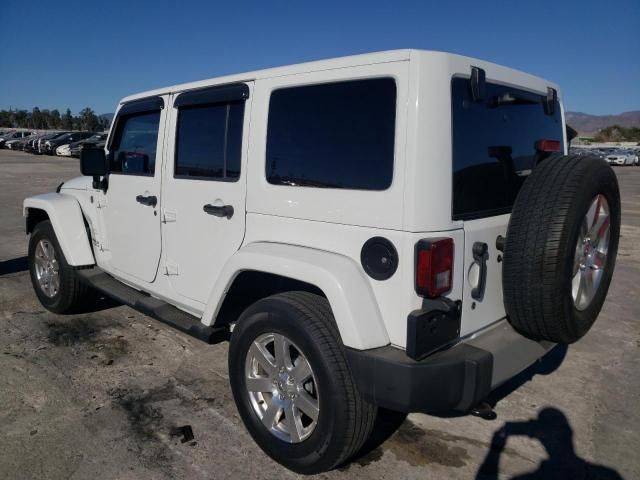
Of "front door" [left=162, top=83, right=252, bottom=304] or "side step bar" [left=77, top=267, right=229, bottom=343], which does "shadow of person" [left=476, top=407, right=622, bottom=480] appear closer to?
"side step bar" [left=77, top=267, right=229, bottom=343]

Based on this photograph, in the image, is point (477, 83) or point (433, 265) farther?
point (477, 83)

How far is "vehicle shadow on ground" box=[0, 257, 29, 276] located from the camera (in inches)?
252

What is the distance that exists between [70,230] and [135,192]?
1012 mm

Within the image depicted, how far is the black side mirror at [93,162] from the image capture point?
13.0 ft

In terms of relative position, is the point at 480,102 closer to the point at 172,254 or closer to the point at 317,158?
the point at 317,158

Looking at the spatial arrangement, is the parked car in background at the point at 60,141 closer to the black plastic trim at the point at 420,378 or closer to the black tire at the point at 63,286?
the black tire at the point at 63,286

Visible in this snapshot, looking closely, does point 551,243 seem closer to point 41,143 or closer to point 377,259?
point 377,259

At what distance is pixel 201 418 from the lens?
122 inches

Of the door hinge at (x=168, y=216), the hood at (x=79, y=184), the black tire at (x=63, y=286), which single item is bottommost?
the black tire at (x=63, y=286)

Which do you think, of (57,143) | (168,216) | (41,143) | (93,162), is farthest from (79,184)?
(41,143)

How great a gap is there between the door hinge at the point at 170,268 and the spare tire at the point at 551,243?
7.11ft

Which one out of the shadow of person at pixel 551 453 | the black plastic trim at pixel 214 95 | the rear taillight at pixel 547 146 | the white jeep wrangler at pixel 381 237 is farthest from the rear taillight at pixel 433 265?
the black plastic trim at pixel 214 95

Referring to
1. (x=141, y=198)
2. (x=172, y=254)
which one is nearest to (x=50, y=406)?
(x=172, y=254)

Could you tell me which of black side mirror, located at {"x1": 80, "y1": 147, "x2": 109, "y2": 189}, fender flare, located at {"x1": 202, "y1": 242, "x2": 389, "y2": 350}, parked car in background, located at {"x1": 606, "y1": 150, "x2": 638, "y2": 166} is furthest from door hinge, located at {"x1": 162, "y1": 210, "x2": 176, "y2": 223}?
parked car in background, located at {"x1": 606, "y1": 150, "x2": 638, "y2": 166}
